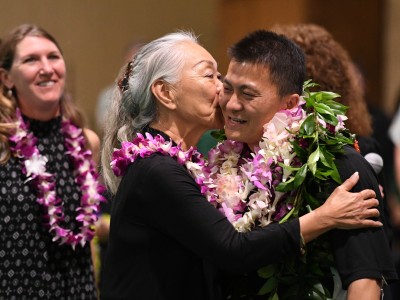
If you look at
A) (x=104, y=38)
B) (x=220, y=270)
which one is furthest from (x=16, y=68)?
(x=104, y=38)

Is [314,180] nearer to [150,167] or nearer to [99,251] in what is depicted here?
[150,167]

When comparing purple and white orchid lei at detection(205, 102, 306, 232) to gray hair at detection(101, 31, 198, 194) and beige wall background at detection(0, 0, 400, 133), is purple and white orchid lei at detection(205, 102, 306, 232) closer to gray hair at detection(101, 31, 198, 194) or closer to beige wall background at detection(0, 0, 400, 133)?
gray hair at detection(101, 31, 198, 194)

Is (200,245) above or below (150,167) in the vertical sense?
below

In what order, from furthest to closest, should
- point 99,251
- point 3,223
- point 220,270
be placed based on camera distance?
1. point 99,251
2. point 3,223
3. point 220,270

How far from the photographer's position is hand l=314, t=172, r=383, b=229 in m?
3.15

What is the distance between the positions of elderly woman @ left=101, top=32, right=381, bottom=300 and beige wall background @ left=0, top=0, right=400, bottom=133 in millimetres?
1130

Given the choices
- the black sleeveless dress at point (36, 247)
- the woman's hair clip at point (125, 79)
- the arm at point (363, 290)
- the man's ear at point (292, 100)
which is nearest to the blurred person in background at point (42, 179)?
the black sleeveless dress at point (36, 247)

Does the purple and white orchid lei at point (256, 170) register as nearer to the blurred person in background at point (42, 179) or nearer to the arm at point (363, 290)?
the arm at point (363, 290)

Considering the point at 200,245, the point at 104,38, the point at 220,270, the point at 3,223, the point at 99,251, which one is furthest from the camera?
the point at 104,38

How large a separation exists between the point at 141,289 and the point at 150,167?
1.35ft

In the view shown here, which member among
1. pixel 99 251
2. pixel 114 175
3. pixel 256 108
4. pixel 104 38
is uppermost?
pixel 256 108

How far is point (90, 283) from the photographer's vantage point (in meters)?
4.47

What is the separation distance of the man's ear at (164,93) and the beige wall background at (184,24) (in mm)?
1160

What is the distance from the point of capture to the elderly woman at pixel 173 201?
3166 millimetres
